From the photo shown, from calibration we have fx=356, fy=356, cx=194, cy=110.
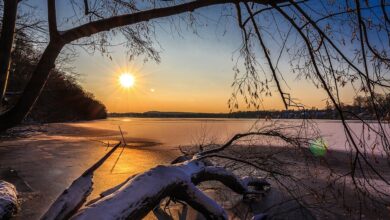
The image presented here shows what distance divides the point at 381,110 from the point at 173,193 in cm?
248

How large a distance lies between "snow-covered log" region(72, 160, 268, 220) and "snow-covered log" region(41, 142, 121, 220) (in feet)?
1.32

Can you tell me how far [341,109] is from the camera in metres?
3.02

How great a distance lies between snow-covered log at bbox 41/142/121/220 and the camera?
3.64 meters

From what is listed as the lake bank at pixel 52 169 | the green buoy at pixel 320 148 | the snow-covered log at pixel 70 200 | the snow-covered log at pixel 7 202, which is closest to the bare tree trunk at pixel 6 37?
the snow-covered log at pixel 70 200

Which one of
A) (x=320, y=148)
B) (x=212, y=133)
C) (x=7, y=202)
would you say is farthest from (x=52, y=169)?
(x=212, y=133)

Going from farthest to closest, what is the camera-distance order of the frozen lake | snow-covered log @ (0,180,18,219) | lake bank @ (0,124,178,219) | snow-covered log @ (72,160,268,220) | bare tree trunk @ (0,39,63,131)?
1. the frozen lake
2. lake bank @ (0,124,178,219)
3. snow-covered log @ (0,180,18,219)
4. bare tree trunk @ (0,39,63,131)
5. snow-covered log @ (72,160,268,220)

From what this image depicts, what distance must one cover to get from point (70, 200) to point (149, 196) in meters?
0.88

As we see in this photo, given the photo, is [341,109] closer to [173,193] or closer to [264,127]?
[173,193]

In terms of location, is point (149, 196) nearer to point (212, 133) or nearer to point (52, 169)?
point (52, 169)

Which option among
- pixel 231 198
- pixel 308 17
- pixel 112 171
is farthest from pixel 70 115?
pixel 308 17

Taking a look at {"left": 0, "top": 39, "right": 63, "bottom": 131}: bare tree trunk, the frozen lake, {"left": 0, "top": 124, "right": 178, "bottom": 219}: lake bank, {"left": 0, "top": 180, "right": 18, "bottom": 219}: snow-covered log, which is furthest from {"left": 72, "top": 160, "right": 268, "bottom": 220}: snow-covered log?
{"left": 0, "top": 124, "right": 178, "bottom": 219}: lake bank

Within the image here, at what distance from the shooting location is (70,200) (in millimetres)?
3816

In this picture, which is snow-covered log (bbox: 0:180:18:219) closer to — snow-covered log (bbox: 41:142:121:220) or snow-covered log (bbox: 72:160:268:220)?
snow-covered log (bbox: 41:142:121:220)

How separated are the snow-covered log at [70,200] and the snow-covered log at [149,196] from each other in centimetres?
40
